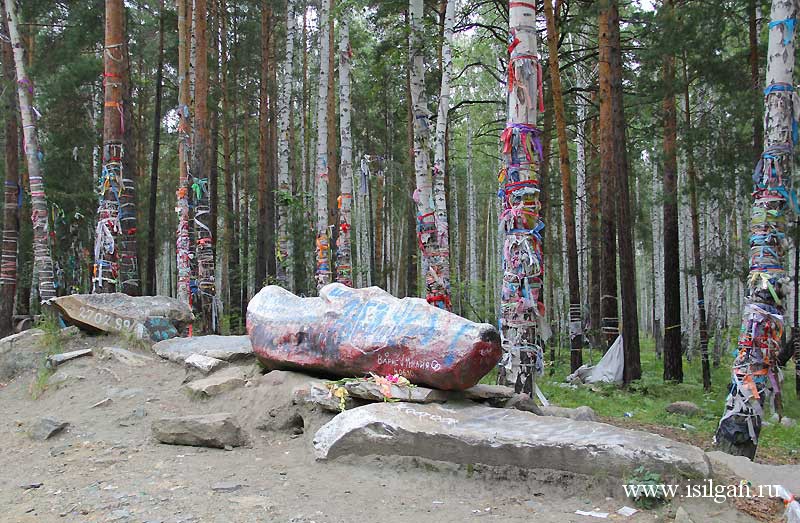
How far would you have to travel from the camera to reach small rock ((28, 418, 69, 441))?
16.8 ft

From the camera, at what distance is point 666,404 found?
8.81 m

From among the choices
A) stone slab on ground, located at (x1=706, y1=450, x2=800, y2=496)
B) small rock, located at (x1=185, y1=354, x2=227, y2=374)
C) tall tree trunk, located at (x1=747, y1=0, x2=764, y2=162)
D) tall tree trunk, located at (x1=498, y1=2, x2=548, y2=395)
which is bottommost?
stone slab on ground, located at (x1=706, y1=450, x2=800, y2=496)

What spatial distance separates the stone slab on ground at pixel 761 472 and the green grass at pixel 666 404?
234 cm

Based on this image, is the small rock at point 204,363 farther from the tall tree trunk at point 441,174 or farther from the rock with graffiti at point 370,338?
the tall tree trunk at point 441,174

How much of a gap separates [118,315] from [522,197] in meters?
5.74

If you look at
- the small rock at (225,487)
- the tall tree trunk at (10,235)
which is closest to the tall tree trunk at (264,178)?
the tall tree trunk at (10,235)

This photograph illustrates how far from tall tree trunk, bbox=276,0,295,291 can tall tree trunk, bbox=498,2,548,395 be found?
8.38m

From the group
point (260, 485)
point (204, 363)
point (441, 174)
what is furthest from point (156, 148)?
point (260, 485)

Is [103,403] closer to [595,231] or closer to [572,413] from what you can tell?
[572,413]

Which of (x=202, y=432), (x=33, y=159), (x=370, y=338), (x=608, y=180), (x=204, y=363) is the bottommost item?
(x=202, y=432)

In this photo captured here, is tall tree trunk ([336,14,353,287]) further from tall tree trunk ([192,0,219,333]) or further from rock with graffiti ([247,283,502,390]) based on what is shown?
rock with graffiti ([247,283,502,390])

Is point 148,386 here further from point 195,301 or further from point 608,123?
point 608,123

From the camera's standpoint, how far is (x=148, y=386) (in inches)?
254

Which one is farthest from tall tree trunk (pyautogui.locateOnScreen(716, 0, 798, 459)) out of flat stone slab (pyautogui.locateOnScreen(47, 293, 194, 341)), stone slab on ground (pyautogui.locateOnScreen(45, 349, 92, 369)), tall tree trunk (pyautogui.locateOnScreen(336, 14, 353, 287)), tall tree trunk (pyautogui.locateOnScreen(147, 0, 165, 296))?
tall tree trunk (pyautogui.locateOnScreen(147, 0, 165, 296))
